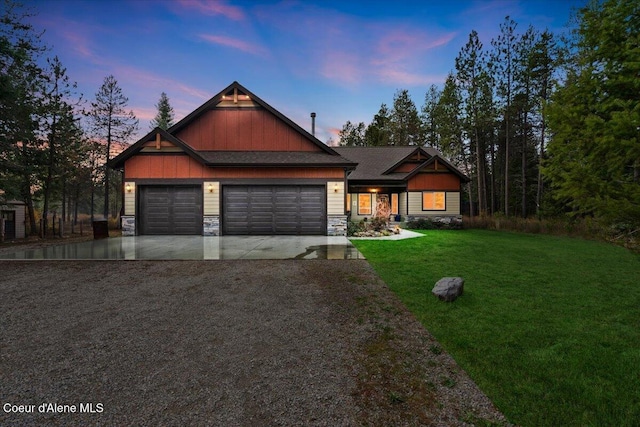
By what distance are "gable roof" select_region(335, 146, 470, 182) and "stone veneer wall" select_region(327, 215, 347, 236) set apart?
7537 millimetres

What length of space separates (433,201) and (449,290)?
54.1 feet

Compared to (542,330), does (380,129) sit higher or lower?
higher

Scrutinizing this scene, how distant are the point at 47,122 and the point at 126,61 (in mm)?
6759

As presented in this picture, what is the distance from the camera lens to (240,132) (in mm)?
15109

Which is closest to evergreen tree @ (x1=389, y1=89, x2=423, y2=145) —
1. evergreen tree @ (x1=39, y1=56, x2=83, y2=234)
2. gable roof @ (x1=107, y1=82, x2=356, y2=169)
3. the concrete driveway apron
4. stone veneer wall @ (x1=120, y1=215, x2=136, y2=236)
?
gable roof @ (x1=107, y1=82, x2=356, y2=169)

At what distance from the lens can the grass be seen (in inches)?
86.6

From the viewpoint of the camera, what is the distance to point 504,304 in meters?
4.47

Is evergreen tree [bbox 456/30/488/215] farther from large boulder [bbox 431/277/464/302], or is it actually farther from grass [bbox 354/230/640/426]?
large boulder [bbox 431/277/464/302]

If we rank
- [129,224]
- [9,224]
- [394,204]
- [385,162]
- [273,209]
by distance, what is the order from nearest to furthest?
[129,224] → [273,209] → [9,224] → [394,204] → [385,162]

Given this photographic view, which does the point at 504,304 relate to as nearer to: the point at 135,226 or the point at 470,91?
the point at 135,226

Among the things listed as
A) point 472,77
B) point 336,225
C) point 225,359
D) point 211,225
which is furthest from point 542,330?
point 472,77

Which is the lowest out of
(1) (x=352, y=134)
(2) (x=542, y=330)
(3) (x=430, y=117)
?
(2) (x=542, y=330)

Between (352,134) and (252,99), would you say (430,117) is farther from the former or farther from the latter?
(252,99)

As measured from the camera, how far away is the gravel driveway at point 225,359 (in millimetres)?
2092
